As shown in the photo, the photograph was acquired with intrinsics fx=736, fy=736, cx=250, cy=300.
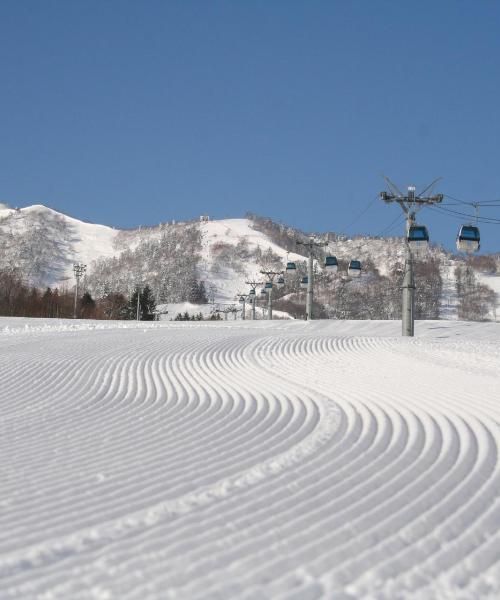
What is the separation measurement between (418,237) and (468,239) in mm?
1576

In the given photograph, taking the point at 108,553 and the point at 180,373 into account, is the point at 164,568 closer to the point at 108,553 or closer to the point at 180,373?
the point at 108,553

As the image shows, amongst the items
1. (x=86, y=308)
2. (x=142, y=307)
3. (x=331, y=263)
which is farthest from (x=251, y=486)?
(x=86, y=308)

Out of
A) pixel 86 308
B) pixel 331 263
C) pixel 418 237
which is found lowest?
pixel 86 308

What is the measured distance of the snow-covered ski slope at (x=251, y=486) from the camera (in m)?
3.62

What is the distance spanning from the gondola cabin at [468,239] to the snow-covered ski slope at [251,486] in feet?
25.4

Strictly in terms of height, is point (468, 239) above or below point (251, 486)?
above

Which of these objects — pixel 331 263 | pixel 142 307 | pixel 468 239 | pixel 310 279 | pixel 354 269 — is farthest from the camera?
pixel 142 307

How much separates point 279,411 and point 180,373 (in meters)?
4.50

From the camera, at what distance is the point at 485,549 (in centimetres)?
398

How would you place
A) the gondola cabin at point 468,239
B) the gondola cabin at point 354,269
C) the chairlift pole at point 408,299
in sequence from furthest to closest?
the gondola cabin at point 354,269
the chairlift pole at point 408,299
the gondola cabin at point 468,239

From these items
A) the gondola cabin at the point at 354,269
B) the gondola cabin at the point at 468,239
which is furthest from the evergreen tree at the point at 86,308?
the gondola cabin at the point at 468,239

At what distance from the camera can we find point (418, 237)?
20.7 meters

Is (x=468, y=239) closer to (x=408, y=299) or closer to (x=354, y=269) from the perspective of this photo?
(x=408, y=299)

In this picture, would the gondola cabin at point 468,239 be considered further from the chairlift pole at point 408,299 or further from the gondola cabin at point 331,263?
the gondola cabin at point 331,263
